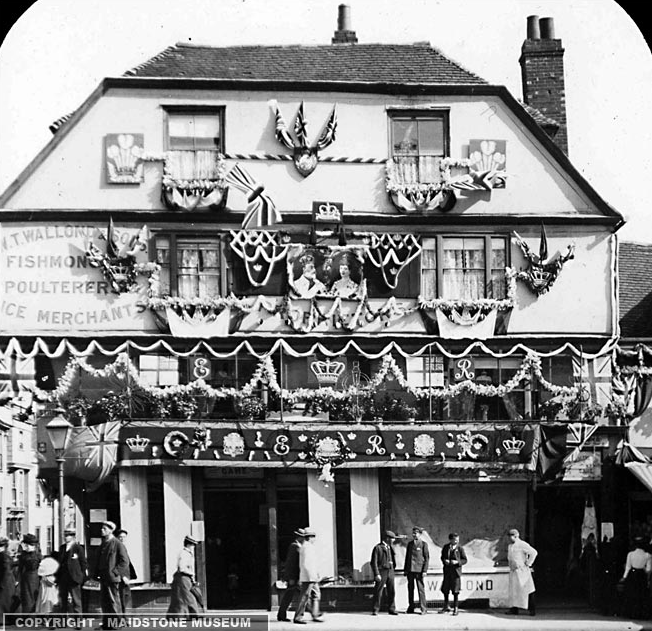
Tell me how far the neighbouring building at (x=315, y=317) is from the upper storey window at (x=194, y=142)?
48 mm

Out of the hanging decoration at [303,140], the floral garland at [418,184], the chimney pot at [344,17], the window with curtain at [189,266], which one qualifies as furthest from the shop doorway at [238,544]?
the chimney pot at [344,17]

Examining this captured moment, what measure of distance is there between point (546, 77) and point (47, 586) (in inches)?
702

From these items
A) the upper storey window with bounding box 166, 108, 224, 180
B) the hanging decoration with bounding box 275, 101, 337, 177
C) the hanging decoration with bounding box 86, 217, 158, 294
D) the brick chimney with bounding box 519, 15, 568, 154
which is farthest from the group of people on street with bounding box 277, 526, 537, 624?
the brick chimney with bounding box 519, 15, 568, 154

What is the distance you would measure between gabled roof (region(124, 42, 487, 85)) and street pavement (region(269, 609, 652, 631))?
40.4 ft

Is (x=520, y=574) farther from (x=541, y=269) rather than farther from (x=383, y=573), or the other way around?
(x=541, y=269)

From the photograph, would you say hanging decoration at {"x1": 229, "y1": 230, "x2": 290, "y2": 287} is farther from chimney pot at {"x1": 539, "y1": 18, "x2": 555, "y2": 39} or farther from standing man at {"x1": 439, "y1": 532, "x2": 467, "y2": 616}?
chimney pot at {"x1": 539, "y1": 18, "x2": 555, "y2": 39}

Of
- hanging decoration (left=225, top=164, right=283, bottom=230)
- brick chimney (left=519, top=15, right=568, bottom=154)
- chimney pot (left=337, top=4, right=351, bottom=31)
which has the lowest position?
hanging decoration (left=225, top=164, right=283, bottom=230)

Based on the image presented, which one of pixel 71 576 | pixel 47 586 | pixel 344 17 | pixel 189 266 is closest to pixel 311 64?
pixel 344 17

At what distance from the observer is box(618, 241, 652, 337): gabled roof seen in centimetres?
3334

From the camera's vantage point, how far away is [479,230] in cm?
3141

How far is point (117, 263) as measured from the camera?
99.0ft

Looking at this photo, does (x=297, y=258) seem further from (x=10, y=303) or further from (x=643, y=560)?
(x=643, y=560)

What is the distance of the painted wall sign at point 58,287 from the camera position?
29828 mm

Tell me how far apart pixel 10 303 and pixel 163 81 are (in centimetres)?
618
